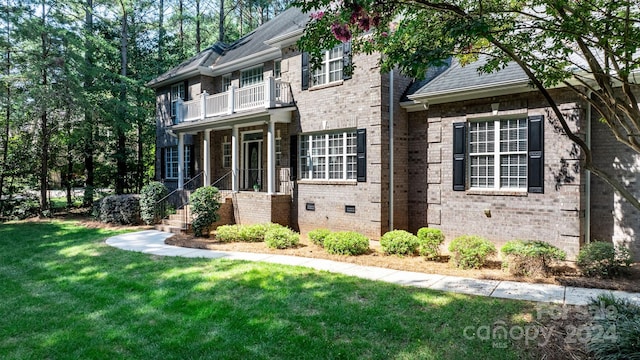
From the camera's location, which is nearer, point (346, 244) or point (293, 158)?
point (346, 244)

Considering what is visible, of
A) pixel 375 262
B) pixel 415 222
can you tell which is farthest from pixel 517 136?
pixel 375 262

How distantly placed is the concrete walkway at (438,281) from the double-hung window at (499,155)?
131 inches

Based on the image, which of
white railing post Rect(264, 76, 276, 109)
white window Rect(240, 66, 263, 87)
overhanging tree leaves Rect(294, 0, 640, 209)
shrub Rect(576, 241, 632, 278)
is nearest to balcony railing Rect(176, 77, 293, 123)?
white railing post Rect(264, 76, 276, 109)

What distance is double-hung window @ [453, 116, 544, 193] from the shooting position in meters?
9.11

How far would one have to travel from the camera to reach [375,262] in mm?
8609

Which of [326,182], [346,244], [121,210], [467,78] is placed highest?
[467,78]

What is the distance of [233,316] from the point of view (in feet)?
17.9

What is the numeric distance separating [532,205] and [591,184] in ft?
4.17

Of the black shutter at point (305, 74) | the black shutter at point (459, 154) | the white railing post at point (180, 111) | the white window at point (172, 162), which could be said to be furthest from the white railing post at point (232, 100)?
the black shutter at point (459, 154)

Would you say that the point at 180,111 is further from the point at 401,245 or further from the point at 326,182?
the point at 401,245

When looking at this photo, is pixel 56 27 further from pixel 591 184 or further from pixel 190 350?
pixel 591 184

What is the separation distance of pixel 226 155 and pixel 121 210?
481 centimetres

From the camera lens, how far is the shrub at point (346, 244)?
9375 mm

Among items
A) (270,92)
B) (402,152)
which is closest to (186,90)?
(270,92)
